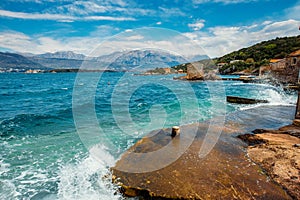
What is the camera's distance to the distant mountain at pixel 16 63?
6654 inches

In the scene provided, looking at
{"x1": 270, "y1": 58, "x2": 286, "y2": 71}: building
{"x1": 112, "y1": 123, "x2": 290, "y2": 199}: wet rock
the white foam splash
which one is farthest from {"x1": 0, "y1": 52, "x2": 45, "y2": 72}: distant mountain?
{"x1": 112, "y1": 123, "x2": 290, "y2": 199}: wet rock

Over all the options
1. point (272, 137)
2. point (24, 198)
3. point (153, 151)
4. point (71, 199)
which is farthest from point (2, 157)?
point (272, 137)

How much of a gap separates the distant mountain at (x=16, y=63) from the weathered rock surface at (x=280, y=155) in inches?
7808

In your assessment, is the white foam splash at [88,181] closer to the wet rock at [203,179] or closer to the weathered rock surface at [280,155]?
the wet rock at [203,179]

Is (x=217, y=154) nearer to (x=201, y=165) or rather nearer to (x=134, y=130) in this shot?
(x=201, y=165)

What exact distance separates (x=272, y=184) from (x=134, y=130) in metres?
7.71

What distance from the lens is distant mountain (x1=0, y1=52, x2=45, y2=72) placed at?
6654 inches

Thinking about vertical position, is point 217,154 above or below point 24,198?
above

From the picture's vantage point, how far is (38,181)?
5.82 m

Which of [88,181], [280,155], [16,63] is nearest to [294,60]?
[280,155]

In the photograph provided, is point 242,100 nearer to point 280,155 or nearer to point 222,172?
point 280,155

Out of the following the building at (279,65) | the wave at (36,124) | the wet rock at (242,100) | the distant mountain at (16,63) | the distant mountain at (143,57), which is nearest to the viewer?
the wave at (36,124)

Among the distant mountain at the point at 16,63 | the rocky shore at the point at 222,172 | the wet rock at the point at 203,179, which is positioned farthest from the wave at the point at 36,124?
the distant mountain at the point at 16,63

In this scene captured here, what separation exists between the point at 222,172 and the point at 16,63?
227 m
